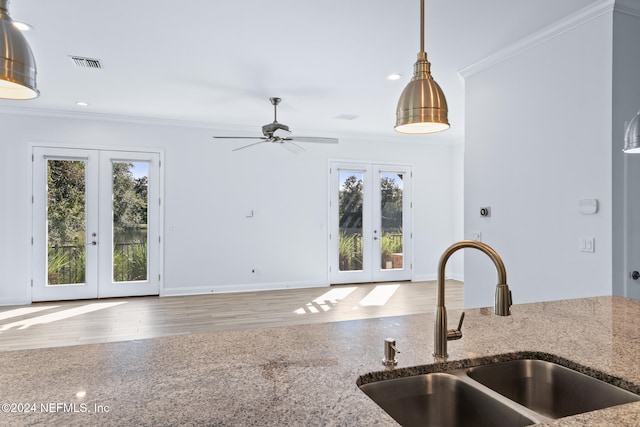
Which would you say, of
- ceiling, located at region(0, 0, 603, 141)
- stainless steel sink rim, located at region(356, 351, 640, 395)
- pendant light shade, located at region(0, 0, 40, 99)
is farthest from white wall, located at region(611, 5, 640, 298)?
pendant light shade, located at region(0, 0, 40, 99)

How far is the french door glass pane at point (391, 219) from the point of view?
773 cm

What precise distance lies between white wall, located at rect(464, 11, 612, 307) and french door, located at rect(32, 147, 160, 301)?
15.4ft

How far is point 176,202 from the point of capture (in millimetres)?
6473

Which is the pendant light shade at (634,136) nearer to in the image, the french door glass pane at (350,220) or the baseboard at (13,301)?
the french door glass pane at (350,220)

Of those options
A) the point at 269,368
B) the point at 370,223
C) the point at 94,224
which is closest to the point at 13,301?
the point at 94,224

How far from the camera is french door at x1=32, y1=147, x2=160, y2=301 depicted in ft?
19.3

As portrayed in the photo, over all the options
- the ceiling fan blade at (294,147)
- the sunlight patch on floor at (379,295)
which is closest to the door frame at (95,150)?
the ceiling fan blade at (294,147)

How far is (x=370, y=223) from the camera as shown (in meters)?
7.61

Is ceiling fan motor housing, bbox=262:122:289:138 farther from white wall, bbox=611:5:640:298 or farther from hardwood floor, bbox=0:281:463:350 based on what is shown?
white wall, bbox=611:5:640:298

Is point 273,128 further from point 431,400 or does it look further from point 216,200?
point 431,400

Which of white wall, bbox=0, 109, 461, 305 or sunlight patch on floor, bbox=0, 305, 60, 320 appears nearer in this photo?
sunlight patch on floor, bbox=0, 305, 60, 320

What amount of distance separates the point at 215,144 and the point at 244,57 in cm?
299

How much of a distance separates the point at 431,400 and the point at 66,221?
625 centimetres

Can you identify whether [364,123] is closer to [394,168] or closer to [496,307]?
[394,168]
